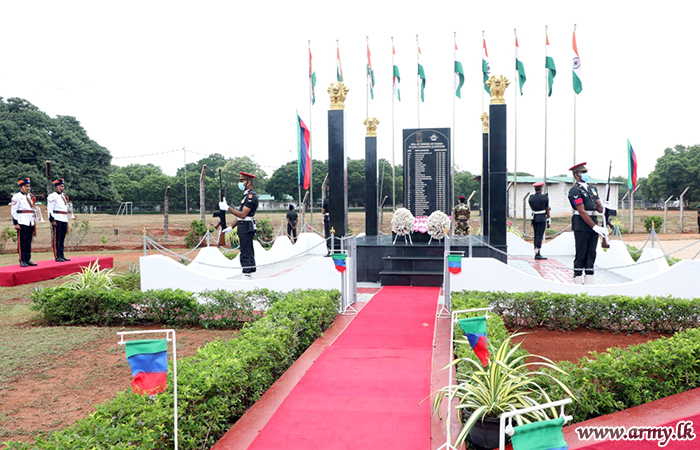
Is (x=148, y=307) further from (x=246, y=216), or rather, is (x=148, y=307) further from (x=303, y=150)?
(x=303, y=150)

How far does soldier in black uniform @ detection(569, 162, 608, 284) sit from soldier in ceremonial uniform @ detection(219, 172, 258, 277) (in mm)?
5863

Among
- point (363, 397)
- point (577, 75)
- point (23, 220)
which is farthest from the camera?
point (577, 75)

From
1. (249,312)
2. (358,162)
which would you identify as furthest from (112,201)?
(249,312)

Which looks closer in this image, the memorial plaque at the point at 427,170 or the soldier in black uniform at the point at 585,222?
the soldier in black uniform at the point at 585,222

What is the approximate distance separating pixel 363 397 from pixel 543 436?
2236 millimetres

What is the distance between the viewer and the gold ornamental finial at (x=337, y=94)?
9.97 metres

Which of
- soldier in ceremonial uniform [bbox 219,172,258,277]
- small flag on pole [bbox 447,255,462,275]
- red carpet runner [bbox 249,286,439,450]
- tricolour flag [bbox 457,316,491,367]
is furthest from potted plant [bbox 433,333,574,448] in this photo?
soldier in ceremonial uniform [bbox 219,172,258,277]

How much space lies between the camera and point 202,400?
10.5ft

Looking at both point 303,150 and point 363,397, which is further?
point 303,150

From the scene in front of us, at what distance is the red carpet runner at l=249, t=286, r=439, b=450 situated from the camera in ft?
10.5

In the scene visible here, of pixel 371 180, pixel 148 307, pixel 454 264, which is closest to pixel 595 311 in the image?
pixel 454 264

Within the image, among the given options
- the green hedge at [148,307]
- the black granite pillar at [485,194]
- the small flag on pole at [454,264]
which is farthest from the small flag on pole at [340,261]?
the black granite pillar at [485,194]

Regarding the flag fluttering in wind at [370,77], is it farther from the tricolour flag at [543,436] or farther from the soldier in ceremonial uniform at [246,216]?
the tricolour flag at [543,436]

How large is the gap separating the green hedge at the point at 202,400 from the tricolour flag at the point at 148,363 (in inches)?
12.2
